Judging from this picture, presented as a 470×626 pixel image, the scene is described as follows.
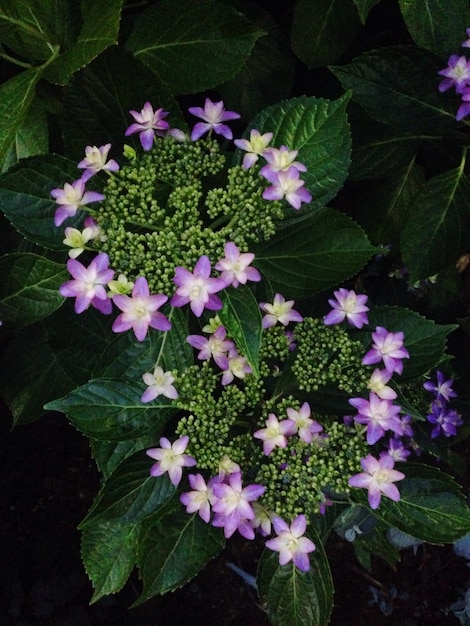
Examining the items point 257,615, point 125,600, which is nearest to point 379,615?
point 257,615

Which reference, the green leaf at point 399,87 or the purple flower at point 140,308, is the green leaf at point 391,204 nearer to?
the green leaf at point 399,87

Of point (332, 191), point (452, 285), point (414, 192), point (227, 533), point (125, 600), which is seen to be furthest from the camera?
point (125, 600)

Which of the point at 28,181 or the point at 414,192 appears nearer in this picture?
the point at 28,181

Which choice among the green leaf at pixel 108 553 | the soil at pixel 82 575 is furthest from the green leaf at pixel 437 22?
the soil at pixel 82 575

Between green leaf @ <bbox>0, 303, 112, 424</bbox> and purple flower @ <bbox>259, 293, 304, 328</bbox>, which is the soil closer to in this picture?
green leaf @ <bbox>0, 303, 112, 424</bbox>

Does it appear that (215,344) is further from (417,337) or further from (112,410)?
(417,337)

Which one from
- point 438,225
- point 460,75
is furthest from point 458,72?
point 438,225

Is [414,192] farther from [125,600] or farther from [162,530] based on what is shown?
[125,600]

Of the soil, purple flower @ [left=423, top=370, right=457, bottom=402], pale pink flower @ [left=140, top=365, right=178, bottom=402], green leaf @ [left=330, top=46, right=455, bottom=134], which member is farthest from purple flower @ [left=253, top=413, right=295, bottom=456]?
the soil
